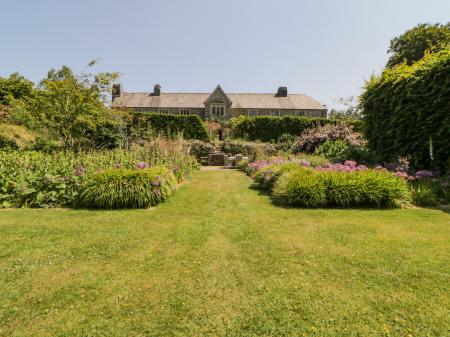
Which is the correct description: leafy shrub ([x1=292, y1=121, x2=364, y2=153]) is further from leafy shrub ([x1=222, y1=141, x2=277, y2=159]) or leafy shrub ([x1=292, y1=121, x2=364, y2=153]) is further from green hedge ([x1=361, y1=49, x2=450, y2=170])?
green hedge ([x1=361, y1=49, x2=450, y2=170])

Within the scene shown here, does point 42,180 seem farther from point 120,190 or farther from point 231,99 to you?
point 231,99

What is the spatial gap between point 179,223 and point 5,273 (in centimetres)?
236

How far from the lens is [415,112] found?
729 cm

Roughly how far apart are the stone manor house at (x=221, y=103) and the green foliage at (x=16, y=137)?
2467cm

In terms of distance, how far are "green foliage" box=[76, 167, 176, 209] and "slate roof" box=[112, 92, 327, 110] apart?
3398 centimetres

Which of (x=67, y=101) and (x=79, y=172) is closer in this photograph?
(x=79, y=172)

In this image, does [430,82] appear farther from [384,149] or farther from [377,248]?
[377,248]

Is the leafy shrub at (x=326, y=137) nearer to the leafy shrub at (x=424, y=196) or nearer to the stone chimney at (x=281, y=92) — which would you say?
the leafy shrub at (x=424, y=196)

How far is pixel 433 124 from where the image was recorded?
679 centimetres

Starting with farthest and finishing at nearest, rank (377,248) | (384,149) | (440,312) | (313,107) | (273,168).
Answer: (313,107) → (384,149) → (273,168) → (377,248) → (440,312)

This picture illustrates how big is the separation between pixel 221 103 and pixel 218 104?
472mm

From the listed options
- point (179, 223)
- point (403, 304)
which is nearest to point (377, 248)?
point (403, 304)

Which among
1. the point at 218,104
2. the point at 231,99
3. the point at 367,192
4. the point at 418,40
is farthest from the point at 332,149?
the point at 231,99

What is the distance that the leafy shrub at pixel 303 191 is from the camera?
17.7 feet
